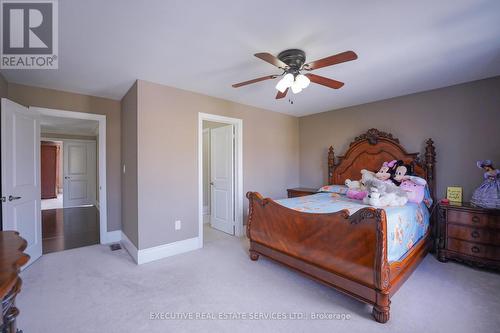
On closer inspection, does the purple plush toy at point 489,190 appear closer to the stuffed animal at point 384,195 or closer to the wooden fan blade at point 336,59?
the stuffed animal at point 384,195

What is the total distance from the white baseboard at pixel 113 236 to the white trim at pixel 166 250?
117cm

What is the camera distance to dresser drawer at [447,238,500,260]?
99.8 inches

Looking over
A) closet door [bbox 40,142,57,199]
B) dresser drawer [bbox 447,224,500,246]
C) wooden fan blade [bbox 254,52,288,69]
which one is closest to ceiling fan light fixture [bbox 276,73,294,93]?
wooden fan blade [bbox 254,52,288,69]

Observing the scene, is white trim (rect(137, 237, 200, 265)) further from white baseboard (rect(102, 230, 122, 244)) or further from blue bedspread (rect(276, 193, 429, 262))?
blue bedspread (rect(276, 193, 429, 262))

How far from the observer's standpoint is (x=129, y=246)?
10.6ft

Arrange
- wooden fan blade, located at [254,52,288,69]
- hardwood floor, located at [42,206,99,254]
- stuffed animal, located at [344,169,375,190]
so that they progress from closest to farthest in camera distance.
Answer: wooden fan blade, located at [254,52,288,69] < stuffed animal, located at [344,169,375,190] < hardwood floor, located at [42,206,99,254]

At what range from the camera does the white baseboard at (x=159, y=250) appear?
9.46 feet

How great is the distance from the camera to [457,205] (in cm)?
279

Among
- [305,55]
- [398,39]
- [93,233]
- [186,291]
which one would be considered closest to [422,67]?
[398,39]

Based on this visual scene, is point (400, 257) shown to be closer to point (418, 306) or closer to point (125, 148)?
point (418, 306)

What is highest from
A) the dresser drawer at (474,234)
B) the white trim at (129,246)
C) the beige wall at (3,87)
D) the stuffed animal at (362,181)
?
the beige wall at (3,87)

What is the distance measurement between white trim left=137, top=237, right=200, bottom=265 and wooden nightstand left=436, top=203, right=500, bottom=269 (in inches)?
132

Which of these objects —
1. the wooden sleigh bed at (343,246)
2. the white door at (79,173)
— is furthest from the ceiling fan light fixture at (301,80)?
the white door at (79,173)

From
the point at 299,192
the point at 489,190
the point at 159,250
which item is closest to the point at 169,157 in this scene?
the point at 159,250
